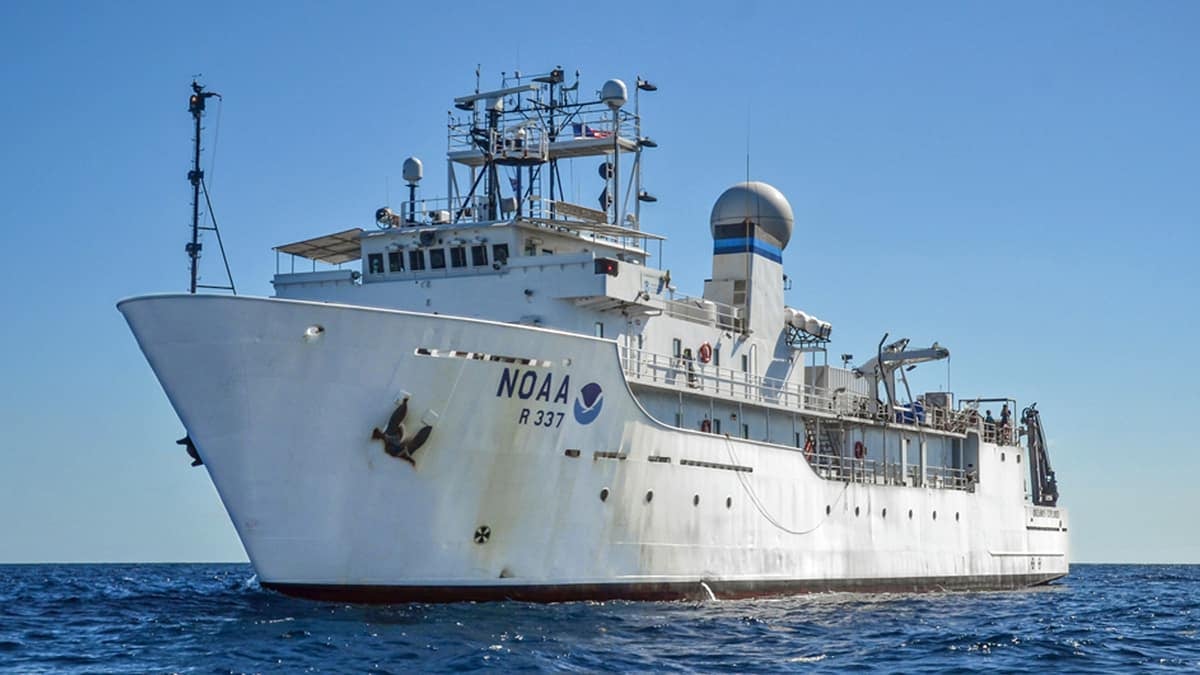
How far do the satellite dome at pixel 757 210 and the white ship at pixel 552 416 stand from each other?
0.07 m

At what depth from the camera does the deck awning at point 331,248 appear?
33562mm

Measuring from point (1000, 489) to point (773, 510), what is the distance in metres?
15.3

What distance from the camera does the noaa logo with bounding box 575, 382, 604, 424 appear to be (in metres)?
27.6

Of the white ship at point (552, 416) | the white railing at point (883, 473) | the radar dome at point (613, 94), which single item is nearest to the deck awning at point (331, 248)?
the white ship at point (552, 416)

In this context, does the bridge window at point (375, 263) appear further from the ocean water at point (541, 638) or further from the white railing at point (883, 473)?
the white railing at point (883, 473)

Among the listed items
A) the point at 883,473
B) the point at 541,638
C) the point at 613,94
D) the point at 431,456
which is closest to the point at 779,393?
the point at 883,473

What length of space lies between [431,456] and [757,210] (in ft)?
52.4

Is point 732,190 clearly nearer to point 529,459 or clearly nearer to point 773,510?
point 773,510

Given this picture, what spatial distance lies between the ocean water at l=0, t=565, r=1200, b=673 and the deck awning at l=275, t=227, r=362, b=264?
7814mm

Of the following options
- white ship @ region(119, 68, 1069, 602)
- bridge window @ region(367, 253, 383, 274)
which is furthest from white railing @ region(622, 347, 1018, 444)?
bridge window @ region(367, 253, 383, 274)

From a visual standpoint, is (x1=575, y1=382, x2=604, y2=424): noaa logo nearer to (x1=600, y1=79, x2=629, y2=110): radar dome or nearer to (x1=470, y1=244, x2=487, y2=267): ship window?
(x1=470, y1=244, x2=487, y2=267): ship window

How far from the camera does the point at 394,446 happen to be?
2495cm

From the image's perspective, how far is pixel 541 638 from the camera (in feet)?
73.9

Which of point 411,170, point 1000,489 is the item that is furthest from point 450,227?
point 1000,489
